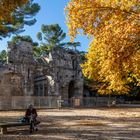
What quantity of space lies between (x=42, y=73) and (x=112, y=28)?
45.5 metres

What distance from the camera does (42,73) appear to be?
6862cm

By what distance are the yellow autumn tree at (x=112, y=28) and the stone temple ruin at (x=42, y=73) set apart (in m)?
28.7

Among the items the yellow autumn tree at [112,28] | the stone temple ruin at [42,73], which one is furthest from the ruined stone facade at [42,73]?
the yellow autumn tree at [112,28]

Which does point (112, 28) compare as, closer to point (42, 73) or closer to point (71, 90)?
point (42, 73)

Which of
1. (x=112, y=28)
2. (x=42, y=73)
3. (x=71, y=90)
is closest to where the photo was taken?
(x=112, y=28)

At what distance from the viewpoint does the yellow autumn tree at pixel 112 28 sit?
23.4 m

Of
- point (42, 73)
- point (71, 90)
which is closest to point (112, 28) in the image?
point (42, 73)

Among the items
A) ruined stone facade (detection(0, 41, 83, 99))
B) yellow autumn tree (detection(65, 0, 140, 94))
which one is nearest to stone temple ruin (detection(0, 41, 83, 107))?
ruined stone facade (detection(0, 41, 83, 99))

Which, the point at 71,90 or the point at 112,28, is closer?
the point at 112,28

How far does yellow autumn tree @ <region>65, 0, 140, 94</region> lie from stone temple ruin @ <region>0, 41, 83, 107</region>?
28.7 metres

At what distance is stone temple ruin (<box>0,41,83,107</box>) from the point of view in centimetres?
6012

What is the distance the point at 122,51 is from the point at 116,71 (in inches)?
86.1

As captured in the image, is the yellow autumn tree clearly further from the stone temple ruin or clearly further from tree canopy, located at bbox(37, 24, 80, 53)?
tree canopy, located at bbox(37, 24, 80, 53)

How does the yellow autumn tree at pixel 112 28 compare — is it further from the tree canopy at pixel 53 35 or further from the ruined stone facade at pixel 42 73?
the tree canopy at pixel 53 35
